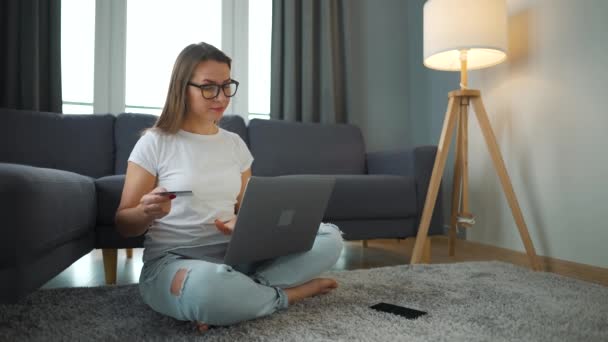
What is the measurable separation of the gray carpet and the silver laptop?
0.17 m

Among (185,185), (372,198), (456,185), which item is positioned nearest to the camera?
(185,185)

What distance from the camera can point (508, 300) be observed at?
1.33 m

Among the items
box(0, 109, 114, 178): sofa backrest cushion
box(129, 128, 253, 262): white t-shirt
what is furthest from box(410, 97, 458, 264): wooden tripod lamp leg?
box(0, 109, 114, 178): sofa backrest cushion

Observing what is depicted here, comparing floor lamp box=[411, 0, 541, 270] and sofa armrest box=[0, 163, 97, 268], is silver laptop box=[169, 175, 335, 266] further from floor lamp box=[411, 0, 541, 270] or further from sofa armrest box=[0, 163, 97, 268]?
floor lamp box=[411, 0, 541, 270]

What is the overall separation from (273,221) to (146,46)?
2.22 meters

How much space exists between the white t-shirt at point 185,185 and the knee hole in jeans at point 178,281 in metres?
0.14

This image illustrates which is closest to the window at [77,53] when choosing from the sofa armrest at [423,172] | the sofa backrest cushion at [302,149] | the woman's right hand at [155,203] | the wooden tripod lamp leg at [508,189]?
the sofa backrest cushion at [302,149]

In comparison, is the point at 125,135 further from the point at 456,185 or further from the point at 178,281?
the point at 456,185

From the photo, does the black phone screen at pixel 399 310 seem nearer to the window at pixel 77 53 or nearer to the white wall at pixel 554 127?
the white wall at pixel 554 127

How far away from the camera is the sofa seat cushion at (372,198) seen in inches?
79.2

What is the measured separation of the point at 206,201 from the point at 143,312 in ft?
1.14

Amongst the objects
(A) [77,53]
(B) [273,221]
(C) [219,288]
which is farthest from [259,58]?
(C) [219,288]

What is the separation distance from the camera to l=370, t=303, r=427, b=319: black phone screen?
118 cm

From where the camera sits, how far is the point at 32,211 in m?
1.00
